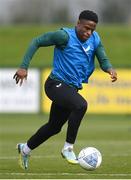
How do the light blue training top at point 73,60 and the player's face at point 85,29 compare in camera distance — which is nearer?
the player's face at point 85,29

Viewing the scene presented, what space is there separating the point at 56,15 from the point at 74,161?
211 feet

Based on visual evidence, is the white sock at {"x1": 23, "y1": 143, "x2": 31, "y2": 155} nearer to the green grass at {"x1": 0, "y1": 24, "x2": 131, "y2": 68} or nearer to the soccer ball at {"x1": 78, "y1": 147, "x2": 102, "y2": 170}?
the soccer ball at {"x1": 78, "y1": 147, "x2": 102, "y2": 170}

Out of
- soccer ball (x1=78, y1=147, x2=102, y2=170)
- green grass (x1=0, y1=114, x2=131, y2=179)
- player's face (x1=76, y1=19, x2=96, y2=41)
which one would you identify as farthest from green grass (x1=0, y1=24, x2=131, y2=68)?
soccer ball (x1=78, y1=147, x2=102, y2=170)

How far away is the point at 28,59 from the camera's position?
42.8 feet

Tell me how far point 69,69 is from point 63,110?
25.2 inches

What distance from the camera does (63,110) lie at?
13.3 metres

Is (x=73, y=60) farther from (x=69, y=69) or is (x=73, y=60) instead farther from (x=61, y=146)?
(x=61, y=146)

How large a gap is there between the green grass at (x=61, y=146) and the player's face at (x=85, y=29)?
2.06 metres

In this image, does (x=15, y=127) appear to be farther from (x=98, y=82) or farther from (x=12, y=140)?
(x=98, y=82)

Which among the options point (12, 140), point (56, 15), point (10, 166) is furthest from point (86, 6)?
point (10, 166)

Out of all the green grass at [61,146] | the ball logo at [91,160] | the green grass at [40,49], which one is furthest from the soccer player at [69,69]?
the green grass at [40,49]

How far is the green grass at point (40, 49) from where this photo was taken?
47.1 metres

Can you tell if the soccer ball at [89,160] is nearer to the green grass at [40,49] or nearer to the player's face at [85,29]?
the player's face at [85,29]

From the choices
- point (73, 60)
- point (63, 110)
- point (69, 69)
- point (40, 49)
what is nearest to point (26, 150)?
point (63, 110)
